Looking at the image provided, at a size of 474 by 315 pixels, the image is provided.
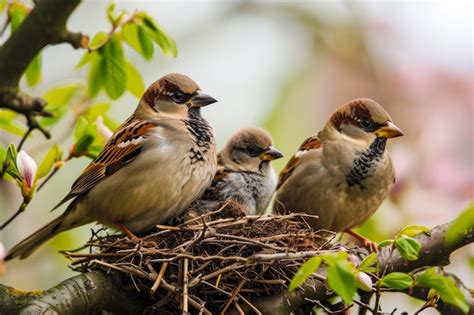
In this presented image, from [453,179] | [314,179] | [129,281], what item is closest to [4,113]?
[129,281]

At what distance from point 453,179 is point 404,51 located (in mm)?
1219

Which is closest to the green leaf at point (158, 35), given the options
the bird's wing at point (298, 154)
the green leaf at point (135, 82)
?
the green leaf at point (135, 82)

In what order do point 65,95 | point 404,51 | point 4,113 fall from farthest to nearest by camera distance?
point 404,51 → point 65,95 → point 4,113

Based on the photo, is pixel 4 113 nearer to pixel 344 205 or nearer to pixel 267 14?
pixel 344 205

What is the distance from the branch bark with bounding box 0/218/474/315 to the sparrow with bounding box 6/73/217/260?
0.58m

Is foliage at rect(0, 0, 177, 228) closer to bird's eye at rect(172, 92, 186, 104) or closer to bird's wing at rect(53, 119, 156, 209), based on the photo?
bird's wing at rect(53, 119, 156, 209)

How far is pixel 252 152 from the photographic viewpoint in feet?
14.1

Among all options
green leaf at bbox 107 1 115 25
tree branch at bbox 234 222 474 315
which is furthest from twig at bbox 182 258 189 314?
green leaf at bbox 107 1 115 25

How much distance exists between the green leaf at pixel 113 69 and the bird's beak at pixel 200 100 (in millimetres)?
572

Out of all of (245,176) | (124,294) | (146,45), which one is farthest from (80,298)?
(245,176)

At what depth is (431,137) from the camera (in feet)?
16.4

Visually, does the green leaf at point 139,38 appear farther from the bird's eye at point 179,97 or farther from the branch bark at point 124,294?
the branch bark at point 124,294

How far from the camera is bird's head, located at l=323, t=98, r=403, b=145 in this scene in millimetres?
4008

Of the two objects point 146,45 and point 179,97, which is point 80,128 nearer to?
point 146,45
